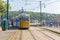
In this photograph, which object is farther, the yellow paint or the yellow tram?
the yellow paint

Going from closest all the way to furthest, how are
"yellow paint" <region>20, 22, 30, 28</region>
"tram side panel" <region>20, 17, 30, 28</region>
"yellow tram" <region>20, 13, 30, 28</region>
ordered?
"yellow tram" <region>20, 13, 30, 28</region>, "tram side panel" <region>20, 17, 30, 28</region>, "yellow paint" <region>20, 22, 30, 28</region>

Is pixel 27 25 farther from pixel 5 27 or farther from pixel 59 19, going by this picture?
pixel 59 19

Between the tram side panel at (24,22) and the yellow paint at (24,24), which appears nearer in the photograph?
the tram side panel at (24,22)

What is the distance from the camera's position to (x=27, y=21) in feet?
162

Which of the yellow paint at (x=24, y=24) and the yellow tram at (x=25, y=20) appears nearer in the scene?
the yellow tram at (x=25, y=20)

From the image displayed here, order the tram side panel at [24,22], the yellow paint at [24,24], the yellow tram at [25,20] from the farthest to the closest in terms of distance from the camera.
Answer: the yellow paint at [24,24] → the tram side panel at [24,22] → the yellow tram at [25,20]

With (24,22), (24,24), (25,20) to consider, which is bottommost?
(24,24)

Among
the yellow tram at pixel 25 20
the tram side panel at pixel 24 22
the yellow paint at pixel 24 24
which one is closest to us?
the yellow tram at pixel 25 20

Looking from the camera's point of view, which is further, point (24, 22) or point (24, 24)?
point (24, 24)

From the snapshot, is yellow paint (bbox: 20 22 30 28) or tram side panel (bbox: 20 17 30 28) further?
yellow paint (bbox: 20 22 30 28)

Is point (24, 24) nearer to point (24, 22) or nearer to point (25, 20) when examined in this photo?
point (24, 22)

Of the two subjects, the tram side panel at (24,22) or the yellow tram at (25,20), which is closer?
the yellow tram at (25,20)

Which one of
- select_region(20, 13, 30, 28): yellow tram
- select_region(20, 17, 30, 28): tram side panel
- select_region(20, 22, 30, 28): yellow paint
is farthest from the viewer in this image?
select_region(20, 22, 30, 28): yellow paint

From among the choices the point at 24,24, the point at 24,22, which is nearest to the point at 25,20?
the point at 24,22
